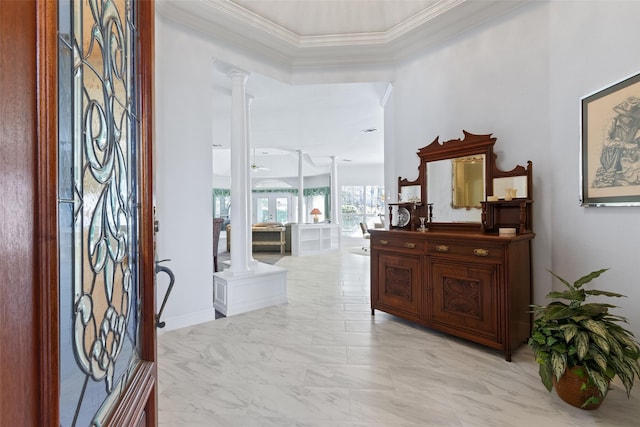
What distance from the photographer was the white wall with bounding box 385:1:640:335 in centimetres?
203

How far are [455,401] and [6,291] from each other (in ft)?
6.98

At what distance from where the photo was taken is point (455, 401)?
180 centimetres

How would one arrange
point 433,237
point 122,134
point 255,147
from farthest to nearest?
point 255,147, point 433,237, point 122,134

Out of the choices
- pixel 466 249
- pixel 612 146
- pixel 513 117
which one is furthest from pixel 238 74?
pixel 612 146

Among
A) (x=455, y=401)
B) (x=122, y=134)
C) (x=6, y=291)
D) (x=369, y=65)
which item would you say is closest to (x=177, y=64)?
(x=369, y=65)

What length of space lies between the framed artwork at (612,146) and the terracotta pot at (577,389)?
113cm

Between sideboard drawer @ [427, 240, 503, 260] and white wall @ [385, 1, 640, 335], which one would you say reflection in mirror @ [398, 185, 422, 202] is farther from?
sideboard drawer @ [427, 240, 503, 260]

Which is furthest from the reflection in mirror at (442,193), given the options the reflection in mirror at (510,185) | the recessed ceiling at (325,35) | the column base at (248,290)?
the column base at (248,290)

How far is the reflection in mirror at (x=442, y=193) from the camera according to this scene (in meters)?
2.96

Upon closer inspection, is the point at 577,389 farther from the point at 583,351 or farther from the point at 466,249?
the point at 466,249

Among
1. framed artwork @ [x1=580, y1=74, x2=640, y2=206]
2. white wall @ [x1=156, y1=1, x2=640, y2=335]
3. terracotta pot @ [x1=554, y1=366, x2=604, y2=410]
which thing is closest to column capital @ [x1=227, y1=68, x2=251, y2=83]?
white wall @ [x1=156, y1=1, x2=640, y2=335]

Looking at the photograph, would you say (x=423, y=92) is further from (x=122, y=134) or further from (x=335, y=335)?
(x=122, y=134)

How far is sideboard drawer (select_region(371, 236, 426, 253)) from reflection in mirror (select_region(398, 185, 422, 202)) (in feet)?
2.00

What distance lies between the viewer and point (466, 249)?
2416 millimetres
